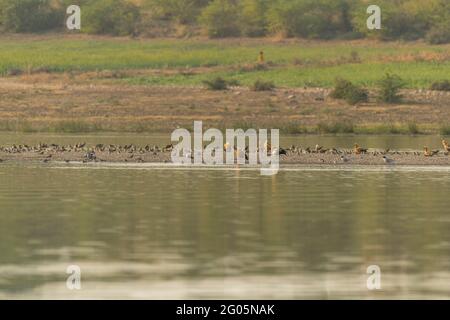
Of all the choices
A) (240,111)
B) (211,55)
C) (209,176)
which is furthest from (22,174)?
(211,55)

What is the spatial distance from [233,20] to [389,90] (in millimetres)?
27234

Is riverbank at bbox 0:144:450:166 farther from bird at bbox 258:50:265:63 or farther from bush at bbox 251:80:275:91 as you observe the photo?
bird at bbox 258:50:265:63

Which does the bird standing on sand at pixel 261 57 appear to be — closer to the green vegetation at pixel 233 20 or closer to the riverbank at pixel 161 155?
the green vegetation at pixel 233 20

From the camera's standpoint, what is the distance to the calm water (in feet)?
55.6

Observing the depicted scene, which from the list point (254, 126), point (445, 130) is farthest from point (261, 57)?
point (445, 130)

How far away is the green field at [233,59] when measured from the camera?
205ft

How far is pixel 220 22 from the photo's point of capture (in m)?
79.9

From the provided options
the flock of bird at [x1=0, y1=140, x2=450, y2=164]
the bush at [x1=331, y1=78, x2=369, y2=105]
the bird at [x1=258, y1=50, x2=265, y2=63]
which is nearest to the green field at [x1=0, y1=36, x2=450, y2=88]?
the bird at [x1=258, y1=50, x2=265, y2=63]

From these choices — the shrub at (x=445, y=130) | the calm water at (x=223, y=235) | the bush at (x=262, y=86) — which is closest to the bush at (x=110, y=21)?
the bush at (x=262, y=86)

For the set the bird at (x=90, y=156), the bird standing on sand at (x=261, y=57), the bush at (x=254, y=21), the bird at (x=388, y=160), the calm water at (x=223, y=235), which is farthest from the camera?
the bush at (x=254, y=21)

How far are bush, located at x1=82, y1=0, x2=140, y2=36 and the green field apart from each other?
1726mm

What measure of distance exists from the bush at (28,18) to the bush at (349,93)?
28.4 meters

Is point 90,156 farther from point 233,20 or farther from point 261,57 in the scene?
point 233,20
